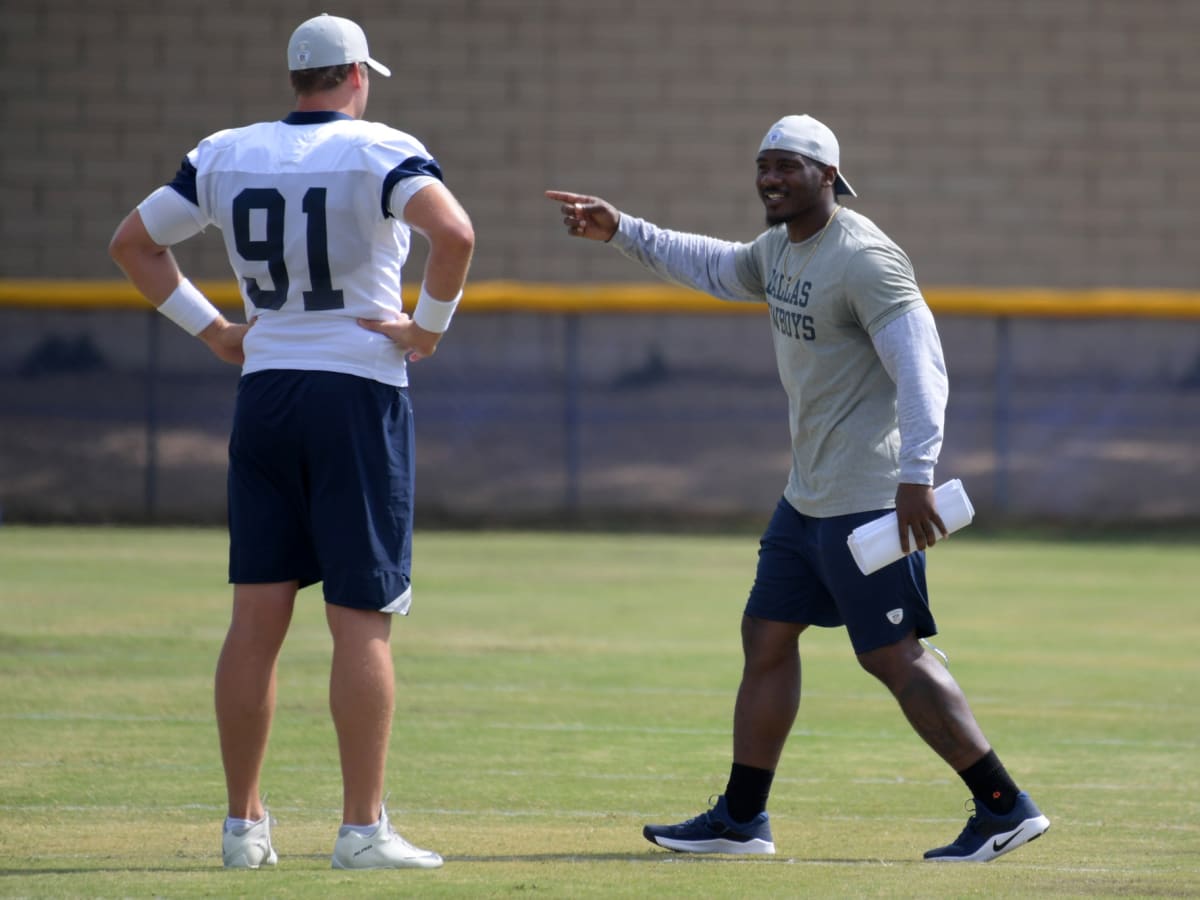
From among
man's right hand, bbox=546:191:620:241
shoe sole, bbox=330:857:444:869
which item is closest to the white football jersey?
man's right hand, bbox=546:191:620:241

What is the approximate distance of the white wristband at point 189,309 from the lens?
5.49 metres

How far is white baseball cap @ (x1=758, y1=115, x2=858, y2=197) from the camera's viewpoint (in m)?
5.54

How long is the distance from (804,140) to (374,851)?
2.36 meters

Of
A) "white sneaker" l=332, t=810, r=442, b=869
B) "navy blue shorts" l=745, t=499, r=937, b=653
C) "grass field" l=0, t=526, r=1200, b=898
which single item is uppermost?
"navy blue shorts" l=745, t=499, r=937, b=653

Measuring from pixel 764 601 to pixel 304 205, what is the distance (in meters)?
1.84

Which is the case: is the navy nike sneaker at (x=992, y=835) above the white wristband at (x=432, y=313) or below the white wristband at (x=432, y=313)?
below

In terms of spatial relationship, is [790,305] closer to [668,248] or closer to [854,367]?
[854,367]

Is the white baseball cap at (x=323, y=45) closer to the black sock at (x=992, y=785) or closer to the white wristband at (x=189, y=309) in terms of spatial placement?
the white wristband at (x=189, y=309)

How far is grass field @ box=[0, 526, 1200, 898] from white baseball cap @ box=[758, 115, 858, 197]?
204 cm

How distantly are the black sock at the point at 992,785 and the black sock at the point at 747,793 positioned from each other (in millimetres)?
612

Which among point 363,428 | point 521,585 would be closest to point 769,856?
point 363,428

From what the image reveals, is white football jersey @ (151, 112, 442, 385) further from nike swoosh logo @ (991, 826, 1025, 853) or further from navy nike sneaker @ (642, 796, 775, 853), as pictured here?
nike swoosh logo @ (991, 826, 1025, 853)

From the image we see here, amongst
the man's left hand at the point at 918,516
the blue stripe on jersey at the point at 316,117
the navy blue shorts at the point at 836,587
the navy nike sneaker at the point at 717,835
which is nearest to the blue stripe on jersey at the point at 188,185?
the blue stripe on jersey at the point at 316,117

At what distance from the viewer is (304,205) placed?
4.95 metres
